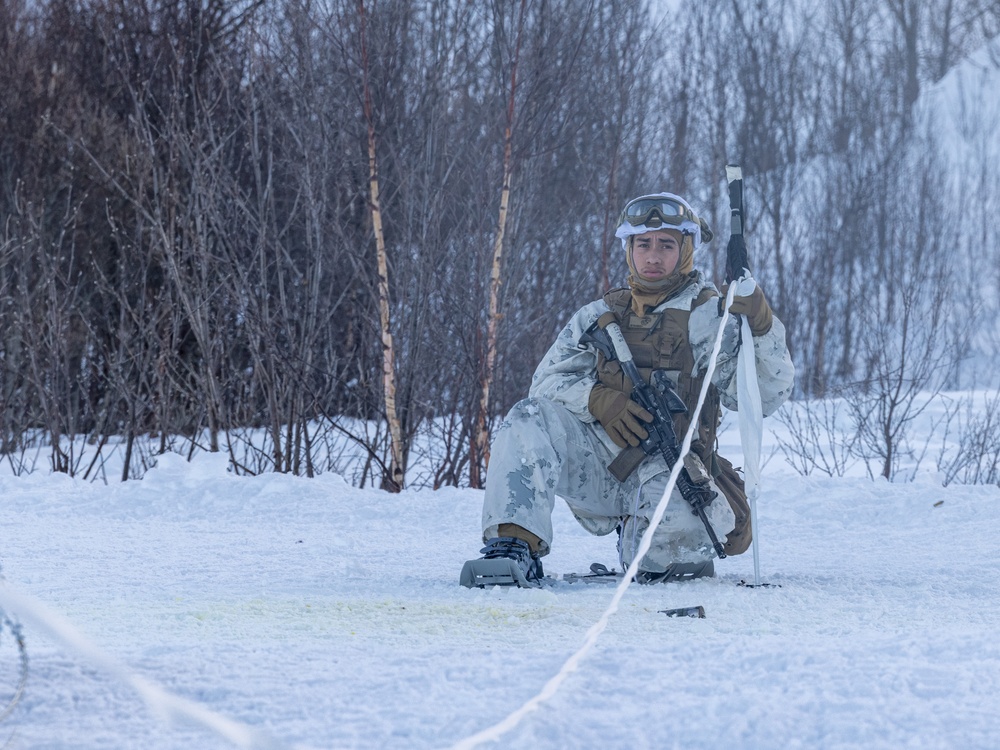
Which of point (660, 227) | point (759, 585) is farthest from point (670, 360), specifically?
point (759, 585)

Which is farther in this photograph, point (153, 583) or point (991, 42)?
point (991, 42)

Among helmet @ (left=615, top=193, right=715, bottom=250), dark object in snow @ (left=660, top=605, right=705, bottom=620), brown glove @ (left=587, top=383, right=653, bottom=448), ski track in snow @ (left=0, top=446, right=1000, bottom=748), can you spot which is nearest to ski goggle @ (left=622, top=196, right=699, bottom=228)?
helmet @ (left=615, top=193, right=715, bottom=250)

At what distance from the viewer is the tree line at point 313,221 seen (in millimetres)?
6855

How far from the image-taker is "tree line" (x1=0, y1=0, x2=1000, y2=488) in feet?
22.5

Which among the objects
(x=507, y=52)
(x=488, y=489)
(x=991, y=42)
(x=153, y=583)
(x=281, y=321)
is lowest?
(x=153, y=583)

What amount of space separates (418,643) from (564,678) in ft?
1.67

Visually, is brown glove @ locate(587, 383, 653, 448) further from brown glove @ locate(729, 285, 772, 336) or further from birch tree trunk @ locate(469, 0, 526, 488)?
birch tree trunk @ locate(469, 0, 526, 488)

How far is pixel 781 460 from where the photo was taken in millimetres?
10242

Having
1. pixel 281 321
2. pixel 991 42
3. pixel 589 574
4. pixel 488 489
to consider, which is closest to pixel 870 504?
pixel 589 574

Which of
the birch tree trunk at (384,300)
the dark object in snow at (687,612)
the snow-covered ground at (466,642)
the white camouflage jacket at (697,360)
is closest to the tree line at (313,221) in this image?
the birch tree trunk at (384,300)

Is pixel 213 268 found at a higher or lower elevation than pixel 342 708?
higher

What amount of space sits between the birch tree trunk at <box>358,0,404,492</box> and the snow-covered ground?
5.19 ft

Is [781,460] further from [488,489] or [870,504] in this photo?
[488,489]

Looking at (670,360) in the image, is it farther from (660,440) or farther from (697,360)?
(660,440)
